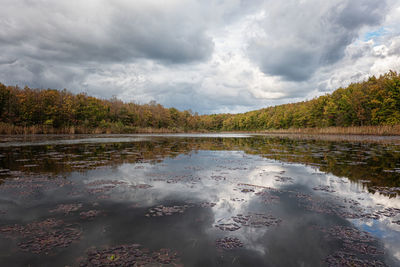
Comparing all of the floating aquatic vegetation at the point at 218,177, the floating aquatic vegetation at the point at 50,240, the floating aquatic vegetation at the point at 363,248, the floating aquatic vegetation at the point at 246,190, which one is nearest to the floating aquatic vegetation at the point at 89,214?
the floating aquatic vegetation at the point at 50,240

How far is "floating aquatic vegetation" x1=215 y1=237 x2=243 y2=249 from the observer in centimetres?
328

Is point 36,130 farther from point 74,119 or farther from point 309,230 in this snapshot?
point 309,230

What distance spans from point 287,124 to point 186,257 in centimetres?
11995

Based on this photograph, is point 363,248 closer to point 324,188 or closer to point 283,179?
point 324,188

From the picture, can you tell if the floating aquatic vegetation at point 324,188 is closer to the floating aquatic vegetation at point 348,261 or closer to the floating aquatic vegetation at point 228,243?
the floating aquatic vegetation at point 348,261

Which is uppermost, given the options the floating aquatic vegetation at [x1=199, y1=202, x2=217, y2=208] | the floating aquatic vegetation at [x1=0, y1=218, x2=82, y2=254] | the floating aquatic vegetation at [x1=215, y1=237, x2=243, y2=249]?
the floating aquatic vegetation at [x1=0, y1=218, x2=82, y2=254]

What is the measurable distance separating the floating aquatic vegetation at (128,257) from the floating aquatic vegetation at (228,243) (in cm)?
73

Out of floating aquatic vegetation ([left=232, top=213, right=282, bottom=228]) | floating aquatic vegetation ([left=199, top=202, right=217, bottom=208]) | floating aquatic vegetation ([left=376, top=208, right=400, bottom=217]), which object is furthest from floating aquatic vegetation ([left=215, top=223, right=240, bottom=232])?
floating aquatic vegetation ([left=376, top=208, right=400, bottom=217])

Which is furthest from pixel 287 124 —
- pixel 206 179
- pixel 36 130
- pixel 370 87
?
pixel 206 179

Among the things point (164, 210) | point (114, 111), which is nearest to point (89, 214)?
point (164, 210)

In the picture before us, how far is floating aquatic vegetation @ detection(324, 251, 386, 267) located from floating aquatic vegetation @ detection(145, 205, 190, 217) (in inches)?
114

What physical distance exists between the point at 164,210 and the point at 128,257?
181cm

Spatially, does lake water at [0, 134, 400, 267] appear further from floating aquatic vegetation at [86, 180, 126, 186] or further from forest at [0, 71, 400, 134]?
forest at [0, 71, 400, 134]

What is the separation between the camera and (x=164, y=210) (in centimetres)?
A: 475
